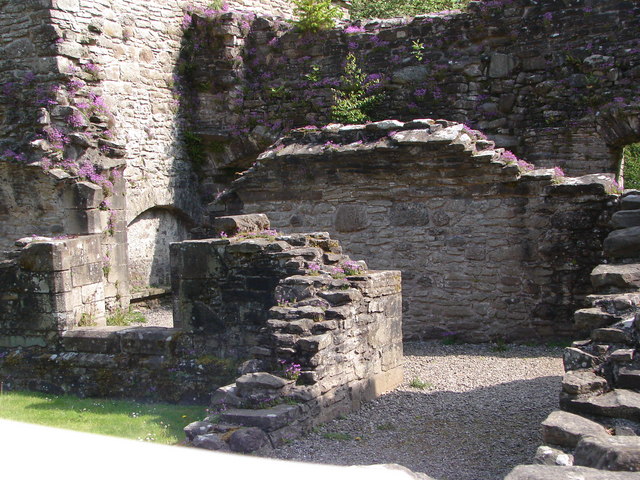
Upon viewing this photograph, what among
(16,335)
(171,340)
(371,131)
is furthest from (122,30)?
(171,340)

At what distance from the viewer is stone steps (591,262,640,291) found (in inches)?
240

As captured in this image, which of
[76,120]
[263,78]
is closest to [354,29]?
[263,78]

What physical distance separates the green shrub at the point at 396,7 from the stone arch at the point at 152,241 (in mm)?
8567

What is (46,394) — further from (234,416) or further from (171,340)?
(234,416)

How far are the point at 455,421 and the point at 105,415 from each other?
3.49m

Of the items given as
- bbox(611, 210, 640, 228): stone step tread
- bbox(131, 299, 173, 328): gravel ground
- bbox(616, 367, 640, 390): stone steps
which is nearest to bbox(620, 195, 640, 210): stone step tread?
bbox(611, 210, 640, 228): stone step tread

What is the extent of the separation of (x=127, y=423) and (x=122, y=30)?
30.9 feet

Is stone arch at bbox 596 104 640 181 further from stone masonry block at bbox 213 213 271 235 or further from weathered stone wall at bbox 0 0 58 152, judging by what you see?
weathered stone wall at bbox 0 0 58 152

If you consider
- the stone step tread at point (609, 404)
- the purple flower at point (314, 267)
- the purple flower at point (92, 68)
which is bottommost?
the stone step tread at point (609, 404)

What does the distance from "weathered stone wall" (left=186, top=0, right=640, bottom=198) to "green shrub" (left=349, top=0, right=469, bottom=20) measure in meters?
5.89

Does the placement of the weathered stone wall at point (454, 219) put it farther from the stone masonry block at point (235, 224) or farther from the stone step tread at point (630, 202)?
the stone masonry block at point (235, 224)

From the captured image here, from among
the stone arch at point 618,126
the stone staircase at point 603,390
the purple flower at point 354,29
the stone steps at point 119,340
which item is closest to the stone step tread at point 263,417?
the stone staircase at point 603,390

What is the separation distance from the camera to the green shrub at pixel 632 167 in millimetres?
17875

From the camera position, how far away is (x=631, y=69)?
11203 mm
